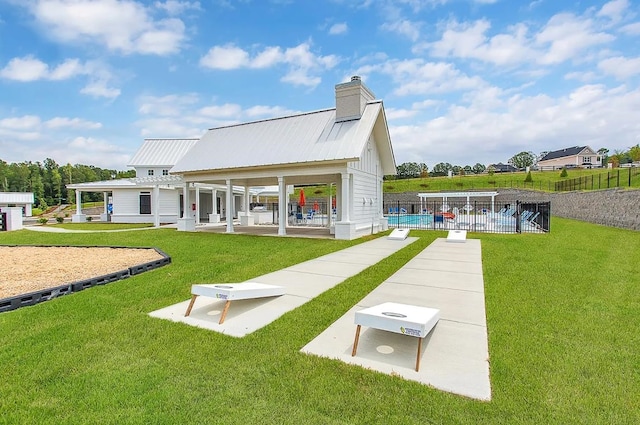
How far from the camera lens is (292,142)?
54.9 feet

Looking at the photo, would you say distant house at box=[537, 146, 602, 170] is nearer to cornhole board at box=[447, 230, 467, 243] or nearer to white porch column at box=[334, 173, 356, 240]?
cornhole board at box=[447, 230, 467, 243]

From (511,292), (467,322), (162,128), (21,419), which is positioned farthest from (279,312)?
(162,128)

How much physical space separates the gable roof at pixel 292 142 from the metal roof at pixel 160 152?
37.4 ft

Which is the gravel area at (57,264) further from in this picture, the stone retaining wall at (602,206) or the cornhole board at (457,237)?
the stone retaining wall at (602,206)

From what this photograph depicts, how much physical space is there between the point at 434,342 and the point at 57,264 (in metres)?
10.2

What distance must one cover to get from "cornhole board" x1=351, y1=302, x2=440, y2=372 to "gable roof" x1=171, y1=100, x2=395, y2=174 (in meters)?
10.6

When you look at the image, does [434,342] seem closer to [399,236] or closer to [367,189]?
[399,236]

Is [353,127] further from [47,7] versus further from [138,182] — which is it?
[138,182]

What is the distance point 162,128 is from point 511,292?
145 feet

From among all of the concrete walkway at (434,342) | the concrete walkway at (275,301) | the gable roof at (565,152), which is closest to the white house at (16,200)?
the concrete walkway at (275,301)

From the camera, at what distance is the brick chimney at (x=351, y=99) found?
52.2 feet

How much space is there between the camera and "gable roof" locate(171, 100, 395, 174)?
592 inches

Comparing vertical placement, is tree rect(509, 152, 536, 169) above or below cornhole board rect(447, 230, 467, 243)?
above

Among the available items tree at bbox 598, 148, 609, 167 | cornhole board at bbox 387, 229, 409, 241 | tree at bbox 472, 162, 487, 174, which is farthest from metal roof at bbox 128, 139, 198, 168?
tree at bbox 598, 148, 609, 167
